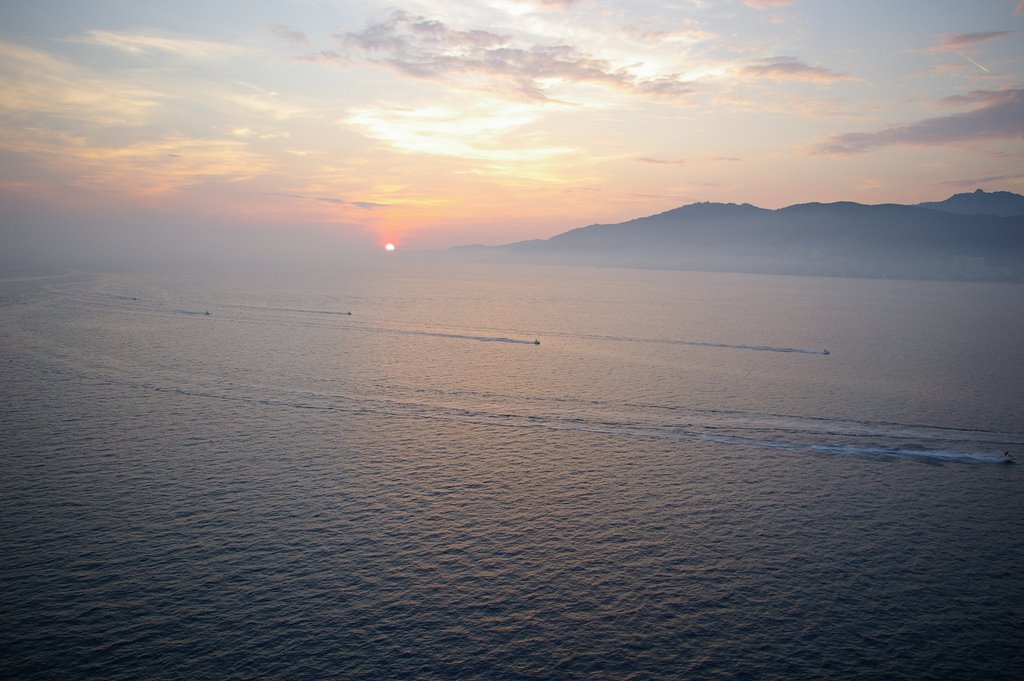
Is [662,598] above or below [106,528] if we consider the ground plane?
below

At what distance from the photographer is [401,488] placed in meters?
57.8

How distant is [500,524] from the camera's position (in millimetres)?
50750

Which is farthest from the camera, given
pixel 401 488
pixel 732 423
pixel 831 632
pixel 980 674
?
pixel 732 423

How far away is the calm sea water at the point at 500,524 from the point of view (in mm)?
35562

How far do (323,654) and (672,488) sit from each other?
118ft

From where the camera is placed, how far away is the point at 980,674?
34.1 m

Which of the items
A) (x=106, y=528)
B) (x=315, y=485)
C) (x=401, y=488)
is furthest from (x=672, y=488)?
(x=106, y=528)

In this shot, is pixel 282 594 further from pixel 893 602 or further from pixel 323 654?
pixel 893 602

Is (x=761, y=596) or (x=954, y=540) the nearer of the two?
(x=761, y=596)

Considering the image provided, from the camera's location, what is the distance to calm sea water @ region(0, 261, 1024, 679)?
35.6 m

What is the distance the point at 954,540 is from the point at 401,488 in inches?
1886

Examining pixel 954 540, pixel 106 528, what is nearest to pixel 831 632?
pixel 954 540

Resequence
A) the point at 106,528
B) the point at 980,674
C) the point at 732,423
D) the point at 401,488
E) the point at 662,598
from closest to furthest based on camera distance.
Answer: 1. the point at 980,674
2. the point at 662,598
3. the point at 106,528
4. the point at 401,488
5. the point at 732,423

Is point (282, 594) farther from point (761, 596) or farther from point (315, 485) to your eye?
point (761, 596)
